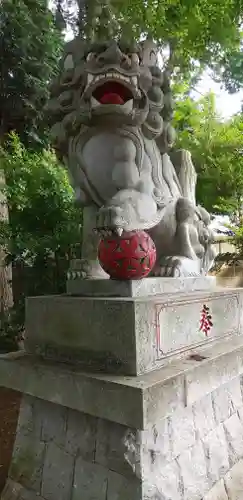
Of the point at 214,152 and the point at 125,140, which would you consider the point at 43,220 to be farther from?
the point at 214,152

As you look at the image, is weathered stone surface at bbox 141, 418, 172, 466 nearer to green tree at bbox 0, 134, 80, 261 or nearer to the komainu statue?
the komainu statue

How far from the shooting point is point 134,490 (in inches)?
62.2

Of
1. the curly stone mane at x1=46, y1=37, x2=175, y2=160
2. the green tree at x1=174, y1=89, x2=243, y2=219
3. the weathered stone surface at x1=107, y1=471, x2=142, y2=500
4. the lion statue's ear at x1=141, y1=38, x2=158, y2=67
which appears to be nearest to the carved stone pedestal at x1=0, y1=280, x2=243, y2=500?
the weathered stone surface at x1=107, y1=471, x2=142, y2=500

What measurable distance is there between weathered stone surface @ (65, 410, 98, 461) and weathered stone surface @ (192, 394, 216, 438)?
0.57 metres

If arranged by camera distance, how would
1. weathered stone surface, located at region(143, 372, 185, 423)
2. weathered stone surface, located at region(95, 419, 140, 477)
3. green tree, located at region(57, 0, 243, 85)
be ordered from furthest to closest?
green tree, located at region(57, 0, 243, 85) < weathered stone surface, located at region(95, 419, 140, 477) < weathered stone surface, located at region(143, 372, 185, 423)

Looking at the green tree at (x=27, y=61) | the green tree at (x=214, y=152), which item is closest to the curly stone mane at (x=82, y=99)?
the green tree at (x=214, y=152)

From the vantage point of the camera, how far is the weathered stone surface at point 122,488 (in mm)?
1570

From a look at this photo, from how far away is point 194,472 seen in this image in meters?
1.91

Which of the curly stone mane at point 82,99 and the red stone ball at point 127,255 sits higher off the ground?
the curly stone mane at point 82,99

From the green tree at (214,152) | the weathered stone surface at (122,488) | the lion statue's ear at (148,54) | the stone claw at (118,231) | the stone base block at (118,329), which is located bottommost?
the weathered stone surface at (122,488)

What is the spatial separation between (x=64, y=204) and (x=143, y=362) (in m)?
2.97

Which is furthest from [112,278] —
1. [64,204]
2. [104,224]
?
[64,204]

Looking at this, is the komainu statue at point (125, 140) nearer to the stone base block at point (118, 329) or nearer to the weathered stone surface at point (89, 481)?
the stone base block at point (118, 329)

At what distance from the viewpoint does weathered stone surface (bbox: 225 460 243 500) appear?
213 cm
